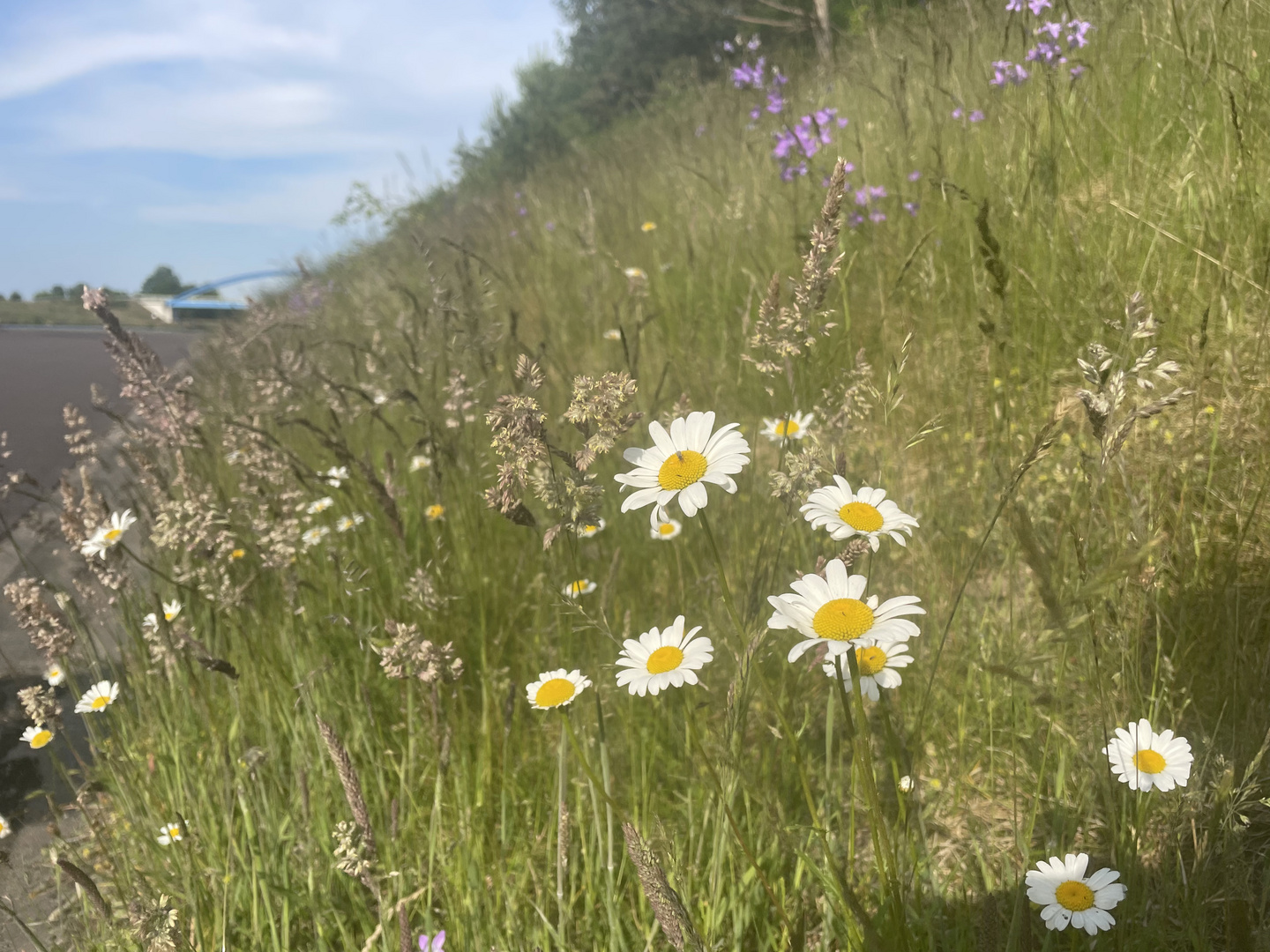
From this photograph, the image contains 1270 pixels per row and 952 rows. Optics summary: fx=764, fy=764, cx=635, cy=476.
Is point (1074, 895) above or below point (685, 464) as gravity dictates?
below

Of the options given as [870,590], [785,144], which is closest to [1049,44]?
[785,144]

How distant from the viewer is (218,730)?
1787 millimetres

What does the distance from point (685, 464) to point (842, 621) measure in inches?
10.3

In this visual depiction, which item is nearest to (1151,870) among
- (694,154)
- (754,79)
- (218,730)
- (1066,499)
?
(1066,499)

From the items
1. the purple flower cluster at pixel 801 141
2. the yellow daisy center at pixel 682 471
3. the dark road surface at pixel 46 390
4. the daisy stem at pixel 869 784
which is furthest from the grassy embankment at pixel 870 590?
the dark road surface at pixel 46 390

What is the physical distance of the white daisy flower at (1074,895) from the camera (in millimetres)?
960

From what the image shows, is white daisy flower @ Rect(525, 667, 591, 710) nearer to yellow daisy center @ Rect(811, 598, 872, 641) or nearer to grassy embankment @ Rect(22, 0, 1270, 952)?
grassy embankment @ Rect(22, 0, 1270, 952)

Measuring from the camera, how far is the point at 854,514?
94 centimetres

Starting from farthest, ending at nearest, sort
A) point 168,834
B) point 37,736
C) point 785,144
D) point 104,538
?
point 785,144 < point 104,538 < point 37,736 < point 168,834

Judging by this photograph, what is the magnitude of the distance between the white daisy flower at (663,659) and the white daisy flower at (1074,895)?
51cm

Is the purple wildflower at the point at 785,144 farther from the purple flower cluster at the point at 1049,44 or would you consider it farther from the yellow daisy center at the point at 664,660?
the yellow daisy center at the point at 664,660

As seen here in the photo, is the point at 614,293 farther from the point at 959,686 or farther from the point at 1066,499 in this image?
the point at 959,686

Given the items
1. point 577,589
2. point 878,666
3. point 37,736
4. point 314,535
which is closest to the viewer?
point 878,666

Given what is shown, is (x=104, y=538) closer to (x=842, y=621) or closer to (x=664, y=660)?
(x=664, y=660)
